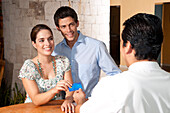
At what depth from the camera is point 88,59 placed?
8.07ft

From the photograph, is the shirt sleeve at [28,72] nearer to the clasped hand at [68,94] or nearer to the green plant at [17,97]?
the clasped hand at [68,94]

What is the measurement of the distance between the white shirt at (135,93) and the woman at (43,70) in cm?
84

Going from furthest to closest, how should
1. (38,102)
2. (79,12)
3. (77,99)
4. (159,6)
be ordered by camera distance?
(159,6) → (79,12) → (38,102) → (77,99)

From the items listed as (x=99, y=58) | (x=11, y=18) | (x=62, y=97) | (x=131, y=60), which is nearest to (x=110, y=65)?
(x=99, y=58)

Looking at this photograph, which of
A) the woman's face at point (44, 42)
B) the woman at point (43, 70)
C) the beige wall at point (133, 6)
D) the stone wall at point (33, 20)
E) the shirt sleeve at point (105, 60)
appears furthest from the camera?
the beige wall at point (133, 6)

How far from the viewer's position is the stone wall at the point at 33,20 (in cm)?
374

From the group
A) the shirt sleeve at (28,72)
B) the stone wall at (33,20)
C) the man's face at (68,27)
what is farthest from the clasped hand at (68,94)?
the stone wall at (33,20)

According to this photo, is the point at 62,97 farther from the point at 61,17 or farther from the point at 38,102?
the point at 61,17

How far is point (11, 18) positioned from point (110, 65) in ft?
7.46

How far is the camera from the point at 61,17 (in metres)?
2.32

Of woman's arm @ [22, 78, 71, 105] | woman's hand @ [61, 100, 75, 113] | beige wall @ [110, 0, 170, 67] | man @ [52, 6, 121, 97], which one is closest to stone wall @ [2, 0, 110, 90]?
man @ [52, 6, 121, 97]

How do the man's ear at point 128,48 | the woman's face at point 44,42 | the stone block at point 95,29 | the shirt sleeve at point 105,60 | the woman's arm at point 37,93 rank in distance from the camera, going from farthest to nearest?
the stone block at point 95,29
the shirt sleeve at point 105,60
the woman's face at point 44,42
the woman's arm at point 37,93
the man's ear at point 128,48

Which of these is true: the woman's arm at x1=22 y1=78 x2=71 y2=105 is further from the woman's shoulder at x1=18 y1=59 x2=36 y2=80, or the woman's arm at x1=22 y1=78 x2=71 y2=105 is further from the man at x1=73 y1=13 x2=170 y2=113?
the man at x1=73 y1=13 x2=170 y2=113

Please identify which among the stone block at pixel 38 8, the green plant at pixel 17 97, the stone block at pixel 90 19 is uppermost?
the stone block at pixel 38 8
